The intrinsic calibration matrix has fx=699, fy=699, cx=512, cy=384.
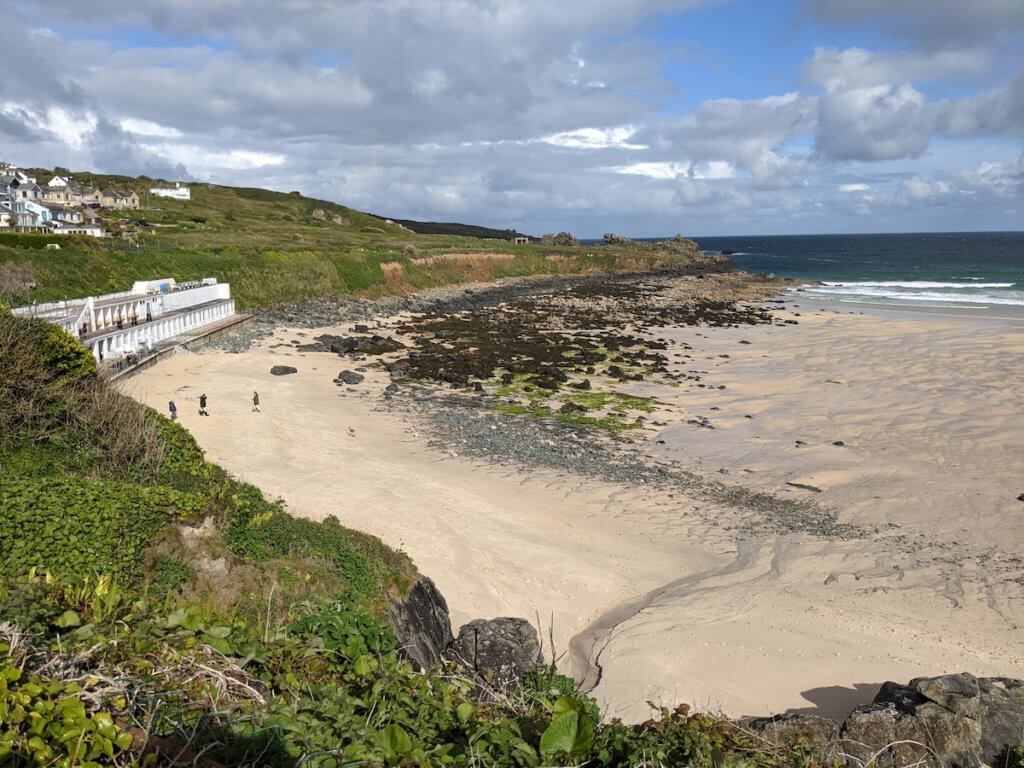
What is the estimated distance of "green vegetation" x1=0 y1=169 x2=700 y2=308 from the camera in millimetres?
38688

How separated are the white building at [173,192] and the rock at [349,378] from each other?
315ft

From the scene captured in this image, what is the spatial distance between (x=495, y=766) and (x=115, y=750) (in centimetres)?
203

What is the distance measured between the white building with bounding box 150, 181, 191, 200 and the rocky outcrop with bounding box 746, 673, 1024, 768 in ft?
392

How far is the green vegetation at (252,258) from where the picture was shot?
3869 cm

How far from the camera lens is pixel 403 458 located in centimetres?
1900

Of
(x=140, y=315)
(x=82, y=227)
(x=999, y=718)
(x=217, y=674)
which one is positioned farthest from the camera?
(x=82, y=227)

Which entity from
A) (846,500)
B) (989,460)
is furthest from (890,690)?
(989,460)

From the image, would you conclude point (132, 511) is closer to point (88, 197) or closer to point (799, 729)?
point (799, 729)

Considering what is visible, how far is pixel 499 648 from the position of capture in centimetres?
927

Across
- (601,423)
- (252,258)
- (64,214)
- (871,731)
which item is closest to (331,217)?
(64,214)

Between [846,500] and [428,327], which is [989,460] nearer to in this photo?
[846,500]

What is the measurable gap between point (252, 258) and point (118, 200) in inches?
2344

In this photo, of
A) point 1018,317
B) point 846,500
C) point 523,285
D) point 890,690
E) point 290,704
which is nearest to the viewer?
point 290,704

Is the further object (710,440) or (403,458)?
(710,440)
